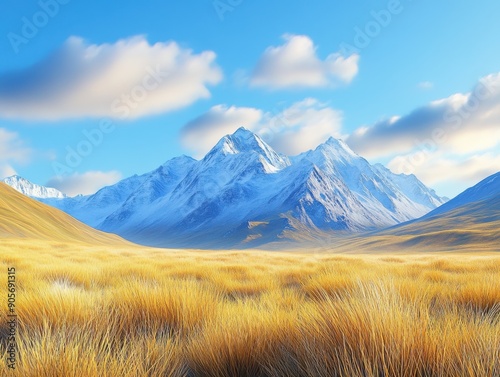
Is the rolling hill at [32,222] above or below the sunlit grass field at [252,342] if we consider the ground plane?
above

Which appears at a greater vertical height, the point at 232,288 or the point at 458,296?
the point at 232,288

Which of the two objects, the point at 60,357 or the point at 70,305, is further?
the point at 70,305

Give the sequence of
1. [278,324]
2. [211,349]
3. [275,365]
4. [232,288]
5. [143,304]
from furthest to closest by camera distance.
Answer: [232,288]
[143,304]
[278,324]
[211,349]
[275,365]

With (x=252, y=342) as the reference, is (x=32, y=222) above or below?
above

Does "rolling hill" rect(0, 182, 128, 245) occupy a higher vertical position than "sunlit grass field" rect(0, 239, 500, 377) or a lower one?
higher

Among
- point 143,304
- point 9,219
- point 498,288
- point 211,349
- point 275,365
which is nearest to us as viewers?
point 275,365

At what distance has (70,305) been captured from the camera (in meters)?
3.49

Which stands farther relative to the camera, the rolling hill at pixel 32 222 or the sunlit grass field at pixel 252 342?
the rolling hill at pixel 32 222

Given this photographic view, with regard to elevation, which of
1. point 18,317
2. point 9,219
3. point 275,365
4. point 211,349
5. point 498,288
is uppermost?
point 9,219

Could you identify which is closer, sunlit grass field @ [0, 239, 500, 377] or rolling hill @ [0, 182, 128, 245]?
sunlit grass field @ [0, 239, 500, 377]

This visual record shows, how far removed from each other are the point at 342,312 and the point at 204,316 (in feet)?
5.43

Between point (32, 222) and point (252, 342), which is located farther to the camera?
point (32, 222)

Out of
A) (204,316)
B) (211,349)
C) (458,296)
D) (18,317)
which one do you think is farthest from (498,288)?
(18,317)

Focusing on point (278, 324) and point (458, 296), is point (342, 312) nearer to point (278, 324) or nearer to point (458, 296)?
point (278, 324)
